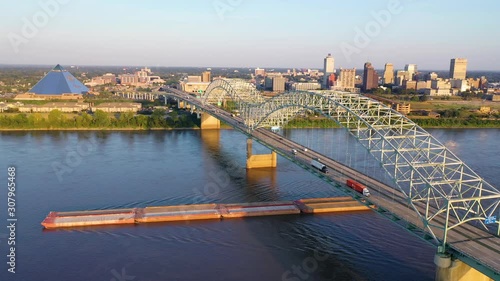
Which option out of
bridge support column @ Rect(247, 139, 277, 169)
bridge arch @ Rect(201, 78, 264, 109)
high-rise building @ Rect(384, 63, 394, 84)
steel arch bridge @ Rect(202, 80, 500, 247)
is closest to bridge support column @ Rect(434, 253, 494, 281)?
steel arch bridge @ Rect(202, 80, 500, 247)

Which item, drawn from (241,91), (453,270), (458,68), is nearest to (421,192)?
(453,270)

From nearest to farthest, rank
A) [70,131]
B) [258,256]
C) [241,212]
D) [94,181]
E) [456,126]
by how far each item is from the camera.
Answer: [258,256]
[241,212]
[94,181]
[70,131]
[456,126]

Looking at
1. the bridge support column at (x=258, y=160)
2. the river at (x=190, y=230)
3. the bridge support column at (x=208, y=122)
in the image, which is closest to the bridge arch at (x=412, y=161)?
the river at (x=190, y=230)

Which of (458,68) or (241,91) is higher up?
(458,68)

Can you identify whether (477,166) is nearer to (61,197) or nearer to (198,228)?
(198,228)

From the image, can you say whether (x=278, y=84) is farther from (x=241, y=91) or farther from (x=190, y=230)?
(x=190, y=230)

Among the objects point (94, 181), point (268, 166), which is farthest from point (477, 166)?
point (94, 181)

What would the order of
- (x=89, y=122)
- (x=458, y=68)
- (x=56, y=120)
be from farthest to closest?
1. (x=458, y=68)
2. (x=89, y=122)
3. (x=56, y=120)
